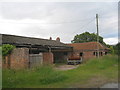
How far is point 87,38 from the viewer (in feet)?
156

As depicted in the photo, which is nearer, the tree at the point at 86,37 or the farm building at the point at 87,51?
the farm building at the point at 87,51

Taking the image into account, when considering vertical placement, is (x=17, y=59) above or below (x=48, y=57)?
above

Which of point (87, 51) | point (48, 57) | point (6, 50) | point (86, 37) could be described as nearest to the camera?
point (6, 50)

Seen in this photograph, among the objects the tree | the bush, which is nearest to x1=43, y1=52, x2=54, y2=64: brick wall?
the bush

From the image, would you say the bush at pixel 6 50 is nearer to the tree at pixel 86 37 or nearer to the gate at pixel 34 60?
the gate at pixel 34 60

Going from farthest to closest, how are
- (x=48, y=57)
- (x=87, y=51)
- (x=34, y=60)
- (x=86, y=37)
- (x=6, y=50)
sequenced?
(x=86, y=37) → (x=87, y=51) → (x=48, y=57) → (x=34, y=60) → (x=6, y=50)

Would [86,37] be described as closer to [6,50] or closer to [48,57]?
[48,57]

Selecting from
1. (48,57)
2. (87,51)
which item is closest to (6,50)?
(48,57)

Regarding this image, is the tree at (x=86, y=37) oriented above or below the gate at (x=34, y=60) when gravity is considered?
above

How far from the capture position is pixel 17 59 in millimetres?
13547

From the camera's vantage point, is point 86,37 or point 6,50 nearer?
point 6,50

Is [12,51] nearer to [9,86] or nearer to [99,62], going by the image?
[9,86]

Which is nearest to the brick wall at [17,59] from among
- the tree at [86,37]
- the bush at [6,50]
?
the bush at [6,50]

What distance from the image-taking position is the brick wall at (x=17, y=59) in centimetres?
1336
